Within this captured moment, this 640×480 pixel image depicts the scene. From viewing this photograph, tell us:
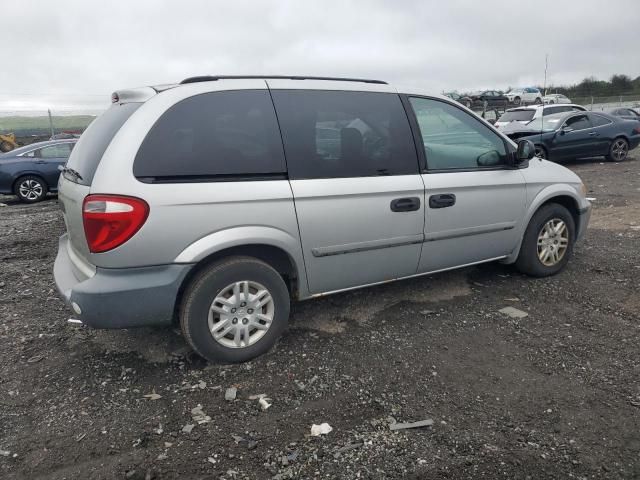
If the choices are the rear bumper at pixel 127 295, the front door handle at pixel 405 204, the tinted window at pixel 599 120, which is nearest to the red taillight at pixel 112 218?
the rear bumper at pixel 127 295

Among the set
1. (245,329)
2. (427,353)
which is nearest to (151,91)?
(245,329)

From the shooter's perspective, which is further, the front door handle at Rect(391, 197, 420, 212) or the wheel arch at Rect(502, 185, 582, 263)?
the wheel arch at Rect(502, 185, 582, 263)

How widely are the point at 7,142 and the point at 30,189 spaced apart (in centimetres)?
1329

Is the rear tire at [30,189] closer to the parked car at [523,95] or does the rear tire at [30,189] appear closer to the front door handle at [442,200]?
the front door handle at [442,200]

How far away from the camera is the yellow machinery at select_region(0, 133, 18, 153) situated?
71.0ft

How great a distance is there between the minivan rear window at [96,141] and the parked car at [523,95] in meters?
38.1

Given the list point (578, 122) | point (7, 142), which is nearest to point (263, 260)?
point (578, 122)

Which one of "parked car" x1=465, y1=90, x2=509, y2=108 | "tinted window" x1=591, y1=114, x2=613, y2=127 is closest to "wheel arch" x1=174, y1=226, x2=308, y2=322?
"tinted window" x1=591, y1=114, x2=613, y2=127

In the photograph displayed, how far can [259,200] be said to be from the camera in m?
3.20

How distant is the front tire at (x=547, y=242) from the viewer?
464 centimetres

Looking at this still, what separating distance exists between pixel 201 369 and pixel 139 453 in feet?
2.69

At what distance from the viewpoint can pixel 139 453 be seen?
2.57 metres

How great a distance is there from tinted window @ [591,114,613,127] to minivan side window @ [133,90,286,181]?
1302cm

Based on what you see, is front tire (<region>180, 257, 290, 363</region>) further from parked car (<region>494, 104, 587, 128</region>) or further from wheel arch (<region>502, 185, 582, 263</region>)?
parked car (<region>494, 104, 587, 128</region>)
